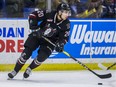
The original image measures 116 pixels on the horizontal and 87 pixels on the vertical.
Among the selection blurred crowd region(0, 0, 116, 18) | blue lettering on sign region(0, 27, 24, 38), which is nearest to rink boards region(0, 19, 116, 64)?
blue lettering on sign region(0, 27, 24, 38)

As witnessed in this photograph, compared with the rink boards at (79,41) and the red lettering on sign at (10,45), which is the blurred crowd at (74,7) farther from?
the red lettering on sign at (10,45)

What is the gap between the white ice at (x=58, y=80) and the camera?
5523 mm

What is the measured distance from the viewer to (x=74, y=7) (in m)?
7.40

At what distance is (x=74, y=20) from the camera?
276 inches

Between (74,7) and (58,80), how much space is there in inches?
70.7

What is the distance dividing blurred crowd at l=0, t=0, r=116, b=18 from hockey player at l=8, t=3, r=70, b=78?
4.60ft

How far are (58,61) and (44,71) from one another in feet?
1.00

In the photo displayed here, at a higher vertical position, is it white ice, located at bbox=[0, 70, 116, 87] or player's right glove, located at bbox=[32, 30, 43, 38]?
player's right glove, located at bbox=[32, 30, 43, 38]

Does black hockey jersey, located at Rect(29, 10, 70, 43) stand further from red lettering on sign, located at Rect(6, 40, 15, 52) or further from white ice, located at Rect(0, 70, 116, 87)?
red lettering on sign, located at Rect(6, 40, 15, 52)

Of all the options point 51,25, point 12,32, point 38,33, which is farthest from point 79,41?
point 38,33

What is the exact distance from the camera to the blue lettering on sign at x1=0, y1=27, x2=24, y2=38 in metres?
6.73

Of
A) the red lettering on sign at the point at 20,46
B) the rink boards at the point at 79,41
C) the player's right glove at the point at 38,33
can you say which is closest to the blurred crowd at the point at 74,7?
the rink boards at the point at 79,41

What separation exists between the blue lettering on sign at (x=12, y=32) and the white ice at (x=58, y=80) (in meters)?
0.63

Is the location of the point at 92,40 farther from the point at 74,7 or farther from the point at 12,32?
the point at 12,32
